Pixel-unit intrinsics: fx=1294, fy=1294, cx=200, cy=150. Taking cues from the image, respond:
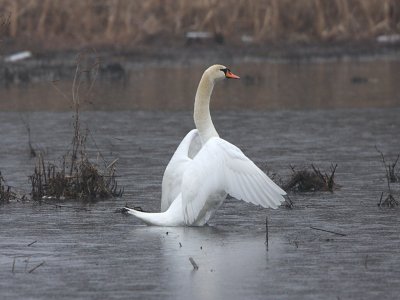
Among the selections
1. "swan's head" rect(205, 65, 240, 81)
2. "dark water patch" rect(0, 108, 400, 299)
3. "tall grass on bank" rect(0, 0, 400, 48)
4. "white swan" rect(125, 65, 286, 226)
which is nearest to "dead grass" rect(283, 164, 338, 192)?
"dark water patch" rect(0, 108, 400, 299)

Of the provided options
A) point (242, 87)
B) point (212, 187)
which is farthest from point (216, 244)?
point (242, 87)

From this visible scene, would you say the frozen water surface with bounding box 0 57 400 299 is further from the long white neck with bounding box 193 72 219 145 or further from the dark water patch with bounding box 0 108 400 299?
the long white neck with bounding box 193 72 219 145

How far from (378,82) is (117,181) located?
537 inches

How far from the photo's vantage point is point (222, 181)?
10.2 metres

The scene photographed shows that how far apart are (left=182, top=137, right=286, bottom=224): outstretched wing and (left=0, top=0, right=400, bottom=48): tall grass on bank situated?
22.7m

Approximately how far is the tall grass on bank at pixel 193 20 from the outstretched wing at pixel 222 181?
74.6 ft

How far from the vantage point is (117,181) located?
517 inches

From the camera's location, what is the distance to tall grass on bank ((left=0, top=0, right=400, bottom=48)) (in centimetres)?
3319

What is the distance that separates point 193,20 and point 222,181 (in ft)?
80.2

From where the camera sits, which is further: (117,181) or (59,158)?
(59,158)

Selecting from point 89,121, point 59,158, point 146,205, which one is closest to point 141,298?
point 146,205

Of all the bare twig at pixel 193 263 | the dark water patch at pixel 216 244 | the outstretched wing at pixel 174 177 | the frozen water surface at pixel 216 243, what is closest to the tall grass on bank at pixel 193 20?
the frozen water surface at pixel 216 243

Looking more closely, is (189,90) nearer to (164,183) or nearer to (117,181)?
(117,181)

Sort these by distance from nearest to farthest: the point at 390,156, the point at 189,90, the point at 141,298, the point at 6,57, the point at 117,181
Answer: the point at 141,298
the point at 117,181
the point at 390,156
the point at 189,90
the point at 6,57
